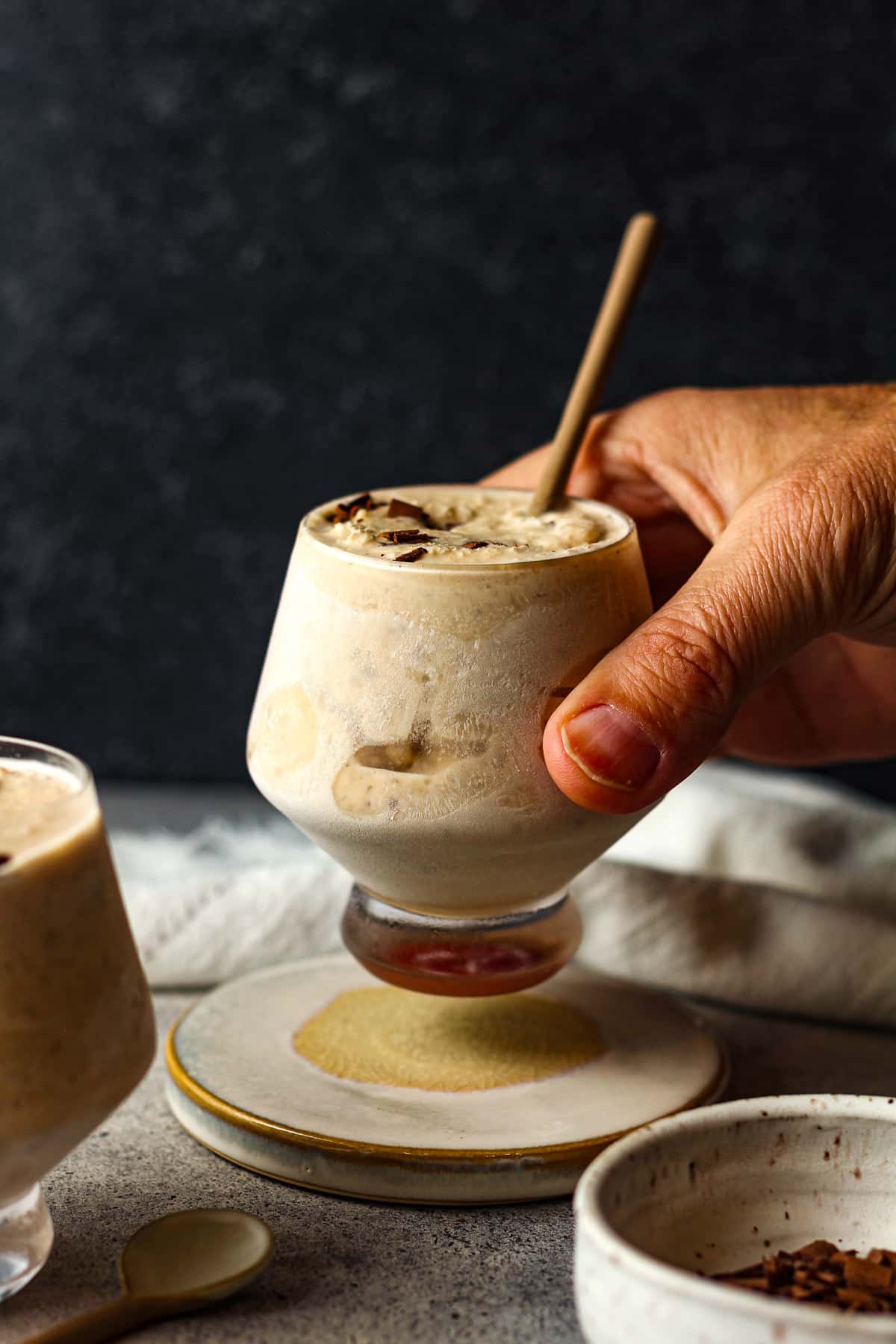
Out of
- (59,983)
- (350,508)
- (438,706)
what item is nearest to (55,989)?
(59,983)

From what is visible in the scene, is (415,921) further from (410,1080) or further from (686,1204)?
(686,1204)

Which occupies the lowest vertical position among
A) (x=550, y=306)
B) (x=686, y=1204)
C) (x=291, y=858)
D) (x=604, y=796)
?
(x=291, y=858)

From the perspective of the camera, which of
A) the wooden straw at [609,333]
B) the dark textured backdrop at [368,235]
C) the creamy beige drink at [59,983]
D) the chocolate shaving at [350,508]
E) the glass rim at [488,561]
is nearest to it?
the creamy beige drink at [59,983]

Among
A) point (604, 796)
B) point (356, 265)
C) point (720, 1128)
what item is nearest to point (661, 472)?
point (604, 796)

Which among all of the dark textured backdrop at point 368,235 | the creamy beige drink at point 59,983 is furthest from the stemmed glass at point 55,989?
the dark textured backdrop at point 368,235

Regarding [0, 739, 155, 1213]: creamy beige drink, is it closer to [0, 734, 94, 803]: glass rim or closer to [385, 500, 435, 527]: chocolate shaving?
[0, 734, 94, 803]: glass rim

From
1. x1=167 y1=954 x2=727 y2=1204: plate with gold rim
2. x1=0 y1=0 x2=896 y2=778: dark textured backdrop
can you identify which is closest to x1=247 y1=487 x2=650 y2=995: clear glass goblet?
x1=167 y1=954 x2=727 y2=1204: plate with gold rim

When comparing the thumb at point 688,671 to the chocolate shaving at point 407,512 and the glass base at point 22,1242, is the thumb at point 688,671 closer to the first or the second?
the chocolate shaving at point 407,512
